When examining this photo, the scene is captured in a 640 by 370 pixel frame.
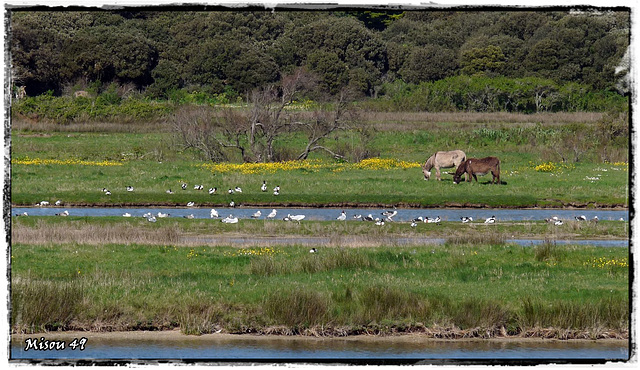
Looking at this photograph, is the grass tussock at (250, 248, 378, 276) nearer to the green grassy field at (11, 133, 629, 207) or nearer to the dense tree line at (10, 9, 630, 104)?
the green grassy field at (11, 133, 629, 207)

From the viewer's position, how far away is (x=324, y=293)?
16.5 metres

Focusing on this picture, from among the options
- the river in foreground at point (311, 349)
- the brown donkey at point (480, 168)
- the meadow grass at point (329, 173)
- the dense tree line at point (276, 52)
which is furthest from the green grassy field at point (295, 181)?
the dense tree line at point (276, 52)

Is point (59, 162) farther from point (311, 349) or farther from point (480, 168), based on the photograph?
point (311, 349)

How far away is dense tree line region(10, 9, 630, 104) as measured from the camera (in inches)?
3113

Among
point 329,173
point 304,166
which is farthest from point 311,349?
point 304,166

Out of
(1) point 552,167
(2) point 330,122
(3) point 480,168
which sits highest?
(2) point 330,122

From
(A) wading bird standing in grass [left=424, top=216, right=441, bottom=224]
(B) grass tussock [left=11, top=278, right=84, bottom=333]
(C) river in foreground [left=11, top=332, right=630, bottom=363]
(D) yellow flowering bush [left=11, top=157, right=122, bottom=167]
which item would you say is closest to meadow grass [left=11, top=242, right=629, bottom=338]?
(B) grass tussock [left=11, top=278, right=84, bottom=333]

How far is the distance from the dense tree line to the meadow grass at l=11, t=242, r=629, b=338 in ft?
178

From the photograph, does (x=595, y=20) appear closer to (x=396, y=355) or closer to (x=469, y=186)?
(x=469, y=186)

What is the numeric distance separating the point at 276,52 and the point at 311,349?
233ft

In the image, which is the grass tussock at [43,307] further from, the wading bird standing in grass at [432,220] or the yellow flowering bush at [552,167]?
the yellow flowering bush at [552,167]

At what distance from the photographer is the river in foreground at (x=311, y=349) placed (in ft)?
47.0

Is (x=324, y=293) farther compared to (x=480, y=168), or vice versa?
(x=480, y=168)

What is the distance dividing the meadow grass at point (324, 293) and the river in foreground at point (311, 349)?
276 millimetres
